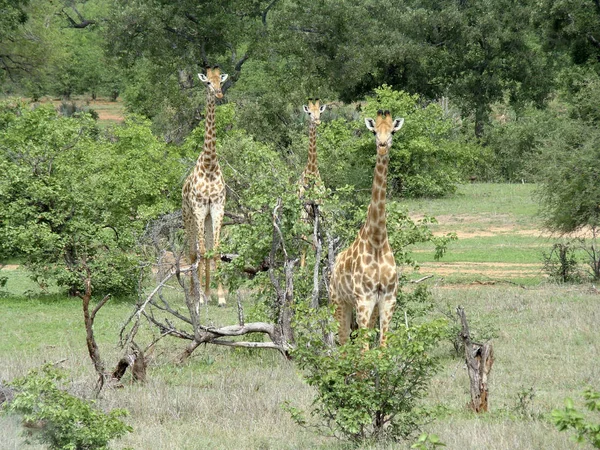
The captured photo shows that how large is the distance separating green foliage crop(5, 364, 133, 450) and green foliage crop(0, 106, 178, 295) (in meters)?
7.36

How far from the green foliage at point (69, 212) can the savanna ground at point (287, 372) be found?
61cm

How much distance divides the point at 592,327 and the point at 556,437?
5.78 metres

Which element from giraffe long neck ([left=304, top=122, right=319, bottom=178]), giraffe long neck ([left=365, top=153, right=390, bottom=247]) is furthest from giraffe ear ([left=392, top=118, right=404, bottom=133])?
giraffe long neck ([left=304, top=122, right=319, bottom=178])

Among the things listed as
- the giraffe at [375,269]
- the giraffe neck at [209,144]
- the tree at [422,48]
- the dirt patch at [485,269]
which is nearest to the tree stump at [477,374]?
the giraffe at [375,269]

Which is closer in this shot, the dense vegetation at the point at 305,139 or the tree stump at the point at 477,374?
the tree stump at the point at 477,374

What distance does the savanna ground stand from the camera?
8.21 m

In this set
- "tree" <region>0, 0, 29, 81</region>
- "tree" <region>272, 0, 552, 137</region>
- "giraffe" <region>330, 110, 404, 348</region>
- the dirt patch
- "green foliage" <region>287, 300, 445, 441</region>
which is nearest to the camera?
"green foliage" <region>287, 300, 445, 441</region>

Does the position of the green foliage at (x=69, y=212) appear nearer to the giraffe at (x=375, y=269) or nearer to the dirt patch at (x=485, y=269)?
the dirt patch at (x=485, y=269)

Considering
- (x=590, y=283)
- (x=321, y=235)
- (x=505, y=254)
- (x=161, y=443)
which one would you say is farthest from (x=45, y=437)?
(x=505, y=254)

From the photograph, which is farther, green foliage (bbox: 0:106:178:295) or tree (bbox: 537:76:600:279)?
tree (bbox: 537:76:600:279)

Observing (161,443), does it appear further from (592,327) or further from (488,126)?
(488,126)

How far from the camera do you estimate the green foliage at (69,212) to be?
53.0ft

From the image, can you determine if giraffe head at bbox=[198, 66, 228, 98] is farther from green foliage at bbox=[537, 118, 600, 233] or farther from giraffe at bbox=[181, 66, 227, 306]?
green foliage at bbox=[537, 118, 600, 233]

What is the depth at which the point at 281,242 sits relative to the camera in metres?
11.6
